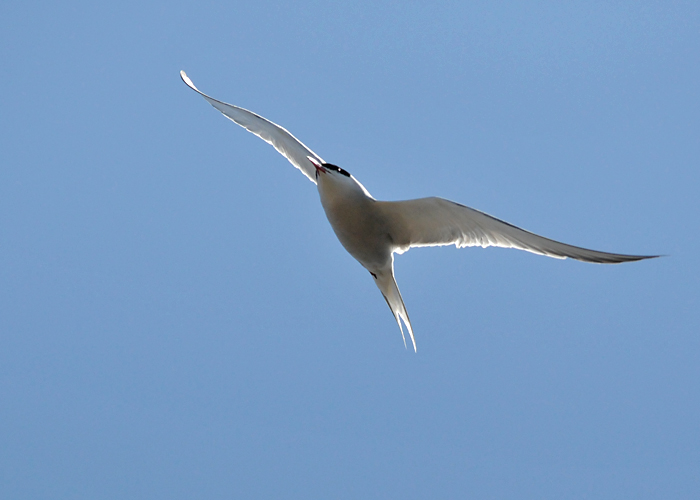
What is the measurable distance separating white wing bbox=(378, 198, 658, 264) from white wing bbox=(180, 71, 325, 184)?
3.34ft

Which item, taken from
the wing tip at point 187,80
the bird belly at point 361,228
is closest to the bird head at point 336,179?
the bird belly at point 361,228

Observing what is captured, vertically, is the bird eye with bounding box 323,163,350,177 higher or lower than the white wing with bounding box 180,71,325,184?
lower

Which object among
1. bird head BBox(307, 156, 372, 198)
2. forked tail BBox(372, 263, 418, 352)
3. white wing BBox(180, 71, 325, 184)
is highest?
white wing BBox(180, 71, 325, 184)

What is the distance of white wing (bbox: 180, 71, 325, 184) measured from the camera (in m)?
5.02

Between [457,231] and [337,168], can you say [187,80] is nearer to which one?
[337,168]

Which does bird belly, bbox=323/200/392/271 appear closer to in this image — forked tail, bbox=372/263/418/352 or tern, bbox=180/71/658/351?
tern, bbox=180/71/658/351

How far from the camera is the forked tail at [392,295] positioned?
4699 millimetres

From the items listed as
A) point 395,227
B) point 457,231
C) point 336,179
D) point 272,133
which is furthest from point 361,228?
point 272,133

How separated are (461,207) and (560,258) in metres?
0.71

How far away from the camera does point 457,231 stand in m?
4.35

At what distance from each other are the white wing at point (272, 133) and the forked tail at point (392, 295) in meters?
1.05

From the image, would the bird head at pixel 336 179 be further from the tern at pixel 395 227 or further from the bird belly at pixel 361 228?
the bird belly at pixel 361 228

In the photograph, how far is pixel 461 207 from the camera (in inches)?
157

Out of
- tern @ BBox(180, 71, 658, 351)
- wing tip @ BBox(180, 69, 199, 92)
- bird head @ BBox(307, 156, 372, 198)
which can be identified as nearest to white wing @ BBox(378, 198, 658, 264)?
tern @ BBox(180, 71, 658, 351)
